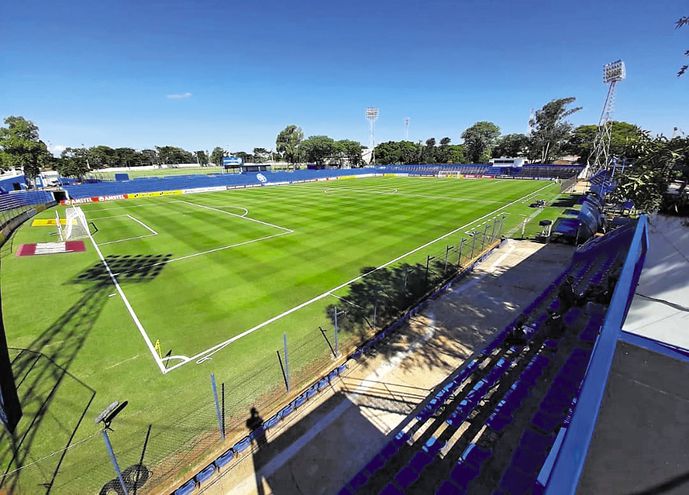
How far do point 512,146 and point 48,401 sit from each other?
146268mm

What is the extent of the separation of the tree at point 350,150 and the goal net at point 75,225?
113277 mm

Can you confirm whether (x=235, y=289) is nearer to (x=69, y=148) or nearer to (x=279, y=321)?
(x=279, y=321)

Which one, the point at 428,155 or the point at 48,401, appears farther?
the point at 428,155

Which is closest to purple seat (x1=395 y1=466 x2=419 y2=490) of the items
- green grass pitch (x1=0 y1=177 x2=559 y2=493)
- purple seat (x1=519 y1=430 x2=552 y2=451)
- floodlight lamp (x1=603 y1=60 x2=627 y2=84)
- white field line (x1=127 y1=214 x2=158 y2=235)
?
purple seat (x1=519 y1=430 x2=552 y2=451)

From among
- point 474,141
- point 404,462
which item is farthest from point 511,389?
point 474,141

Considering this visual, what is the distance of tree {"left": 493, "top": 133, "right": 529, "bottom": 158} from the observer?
118m

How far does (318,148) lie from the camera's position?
129250mm

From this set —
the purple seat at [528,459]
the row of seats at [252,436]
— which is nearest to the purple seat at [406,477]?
the purple seat at [528,459]

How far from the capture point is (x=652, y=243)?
11.7 meters

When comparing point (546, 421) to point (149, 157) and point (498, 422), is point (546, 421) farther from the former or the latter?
point (149, 157)

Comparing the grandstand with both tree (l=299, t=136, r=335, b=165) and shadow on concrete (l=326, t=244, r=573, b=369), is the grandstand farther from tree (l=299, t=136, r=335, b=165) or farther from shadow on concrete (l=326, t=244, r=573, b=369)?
tree (l=299, t=136, r=335, b=165)

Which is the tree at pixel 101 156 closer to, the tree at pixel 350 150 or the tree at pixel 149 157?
the tree at pixel 149 157

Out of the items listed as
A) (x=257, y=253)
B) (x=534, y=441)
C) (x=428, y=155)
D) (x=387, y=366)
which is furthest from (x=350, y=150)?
(x=534, y=441)

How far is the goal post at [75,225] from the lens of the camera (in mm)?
25938
